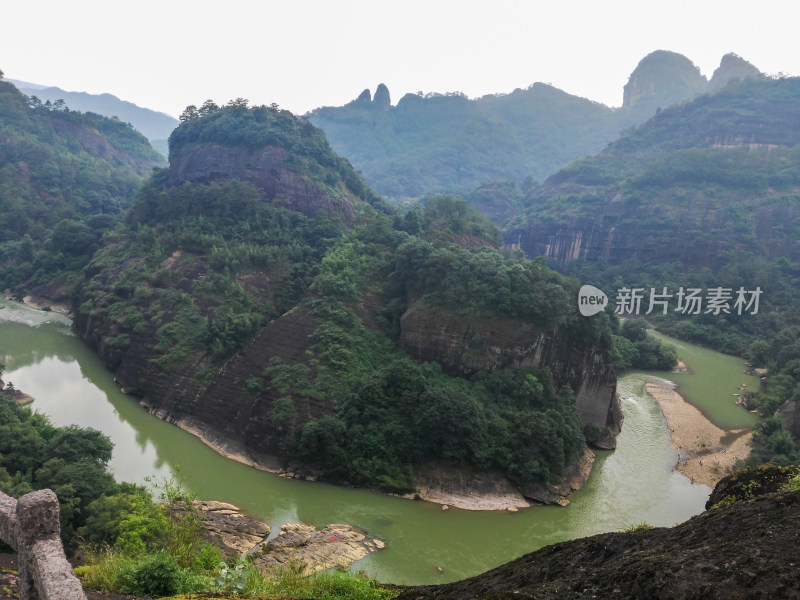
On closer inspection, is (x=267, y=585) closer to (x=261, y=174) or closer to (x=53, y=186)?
(x=261, y=174)

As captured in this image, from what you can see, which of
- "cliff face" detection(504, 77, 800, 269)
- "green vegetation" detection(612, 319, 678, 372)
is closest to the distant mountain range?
"cliff face" detection(504, 77, 800, 269)

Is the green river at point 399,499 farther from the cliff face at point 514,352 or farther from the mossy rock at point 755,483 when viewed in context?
the mossy rock at point 755,483

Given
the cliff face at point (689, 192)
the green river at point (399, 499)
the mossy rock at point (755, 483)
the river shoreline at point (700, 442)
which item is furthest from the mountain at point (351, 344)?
the cliff face at point (689, 192)

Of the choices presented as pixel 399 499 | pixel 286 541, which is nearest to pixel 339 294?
pixel 399 499

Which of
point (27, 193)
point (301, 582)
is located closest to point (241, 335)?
point (301, 582)

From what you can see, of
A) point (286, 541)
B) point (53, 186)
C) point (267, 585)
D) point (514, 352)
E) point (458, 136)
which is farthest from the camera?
point (458, 136)

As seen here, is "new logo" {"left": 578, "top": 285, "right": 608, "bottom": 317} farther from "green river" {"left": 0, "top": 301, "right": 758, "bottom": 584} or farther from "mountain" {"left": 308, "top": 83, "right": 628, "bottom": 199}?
"mountain" {"left": 308, "top": 83, "right": 628, "bottom": 199}

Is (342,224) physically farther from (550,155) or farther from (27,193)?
(550,155)
